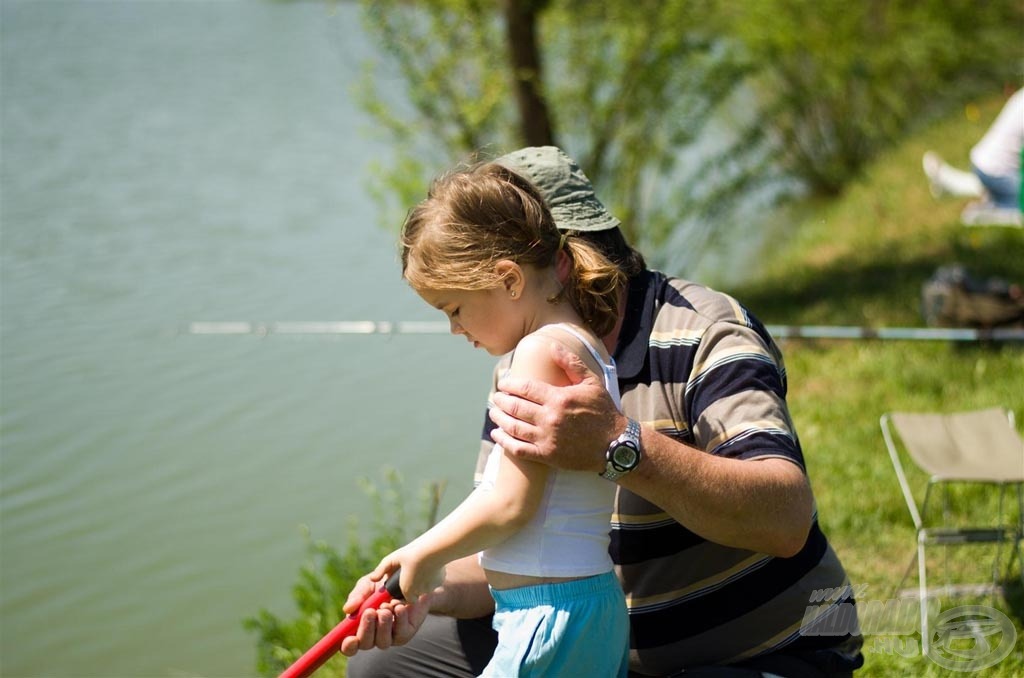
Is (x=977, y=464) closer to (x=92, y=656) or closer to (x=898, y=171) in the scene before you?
(x=92, y=656)

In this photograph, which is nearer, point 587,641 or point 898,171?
point 587,641

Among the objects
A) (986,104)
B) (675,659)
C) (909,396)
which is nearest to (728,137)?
(986,104)

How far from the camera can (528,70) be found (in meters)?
7.80

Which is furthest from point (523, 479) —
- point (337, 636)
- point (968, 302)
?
point (968, 302)

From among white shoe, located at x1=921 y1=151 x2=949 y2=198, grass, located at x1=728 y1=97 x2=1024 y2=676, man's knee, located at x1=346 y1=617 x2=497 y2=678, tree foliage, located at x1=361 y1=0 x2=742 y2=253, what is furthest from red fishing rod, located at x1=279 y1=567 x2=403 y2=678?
white shoe, located at x1=921 y1=151 x2=949 y2=198

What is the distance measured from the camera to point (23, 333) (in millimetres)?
7633

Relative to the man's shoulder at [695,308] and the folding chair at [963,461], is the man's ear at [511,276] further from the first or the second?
the folding chair at [963,461]

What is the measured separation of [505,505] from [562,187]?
77cm

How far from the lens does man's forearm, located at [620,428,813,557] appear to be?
6.07ft

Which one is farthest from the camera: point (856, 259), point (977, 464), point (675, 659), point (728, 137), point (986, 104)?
point (986, 104)

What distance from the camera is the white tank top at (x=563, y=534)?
1.92 meters

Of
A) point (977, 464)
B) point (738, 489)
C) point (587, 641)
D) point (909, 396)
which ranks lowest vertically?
point (909, 396)

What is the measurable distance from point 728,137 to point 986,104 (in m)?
4.40

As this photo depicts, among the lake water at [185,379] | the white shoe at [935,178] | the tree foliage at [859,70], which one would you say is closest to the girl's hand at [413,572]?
the lake water at [185,379]
